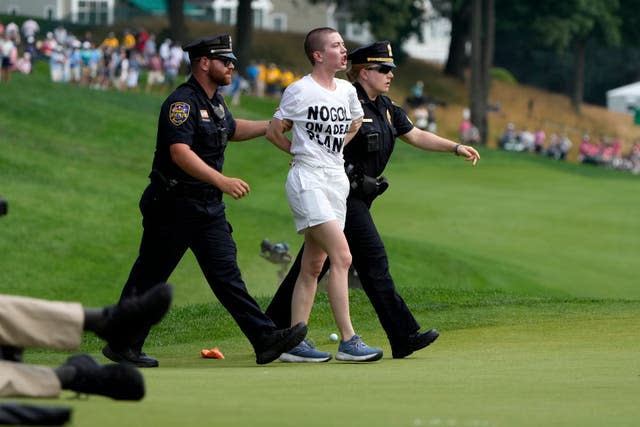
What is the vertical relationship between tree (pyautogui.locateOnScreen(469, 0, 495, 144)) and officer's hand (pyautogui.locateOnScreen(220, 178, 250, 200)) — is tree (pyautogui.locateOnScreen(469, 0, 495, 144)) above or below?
below

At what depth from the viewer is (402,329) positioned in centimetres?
997

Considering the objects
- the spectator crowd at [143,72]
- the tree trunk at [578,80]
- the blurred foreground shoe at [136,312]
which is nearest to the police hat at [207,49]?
the blurred foreground shoe at [136,312]

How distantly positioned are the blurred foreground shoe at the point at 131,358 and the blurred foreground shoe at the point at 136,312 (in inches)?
130

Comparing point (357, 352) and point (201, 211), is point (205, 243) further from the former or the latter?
point (357, 352)

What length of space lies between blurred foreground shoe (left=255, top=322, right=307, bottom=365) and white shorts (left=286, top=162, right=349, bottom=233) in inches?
23.5

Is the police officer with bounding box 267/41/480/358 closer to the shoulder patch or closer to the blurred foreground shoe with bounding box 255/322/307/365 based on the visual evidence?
the blurred foreground shoe with bounding box 255/322/307/365

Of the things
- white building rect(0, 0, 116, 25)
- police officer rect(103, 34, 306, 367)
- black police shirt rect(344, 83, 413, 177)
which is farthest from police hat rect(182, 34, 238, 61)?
white building rect(0, 0, 116, 25)

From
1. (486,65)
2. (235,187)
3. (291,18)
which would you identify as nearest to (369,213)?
(235,187)

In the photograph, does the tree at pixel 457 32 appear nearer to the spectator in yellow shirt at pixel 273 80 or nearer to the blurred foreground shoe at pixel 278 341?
the spectator in yellow shirt at pixel 273 80

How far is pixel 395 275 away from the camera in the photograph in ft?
65.4

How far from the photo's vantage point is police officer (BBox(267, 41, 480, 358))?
32.5ft

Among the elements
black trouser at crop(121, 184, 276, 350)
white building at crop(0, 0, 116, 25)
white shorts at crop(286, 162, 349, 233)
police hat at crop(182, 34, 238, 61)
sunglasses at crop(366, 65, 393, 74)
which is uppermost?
police hat at crop(182, 34, 238, 61)

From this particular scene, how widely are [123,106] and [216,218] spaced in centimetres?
3299

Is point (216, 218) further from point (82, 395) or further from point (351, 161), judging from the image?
point (82, 395)
